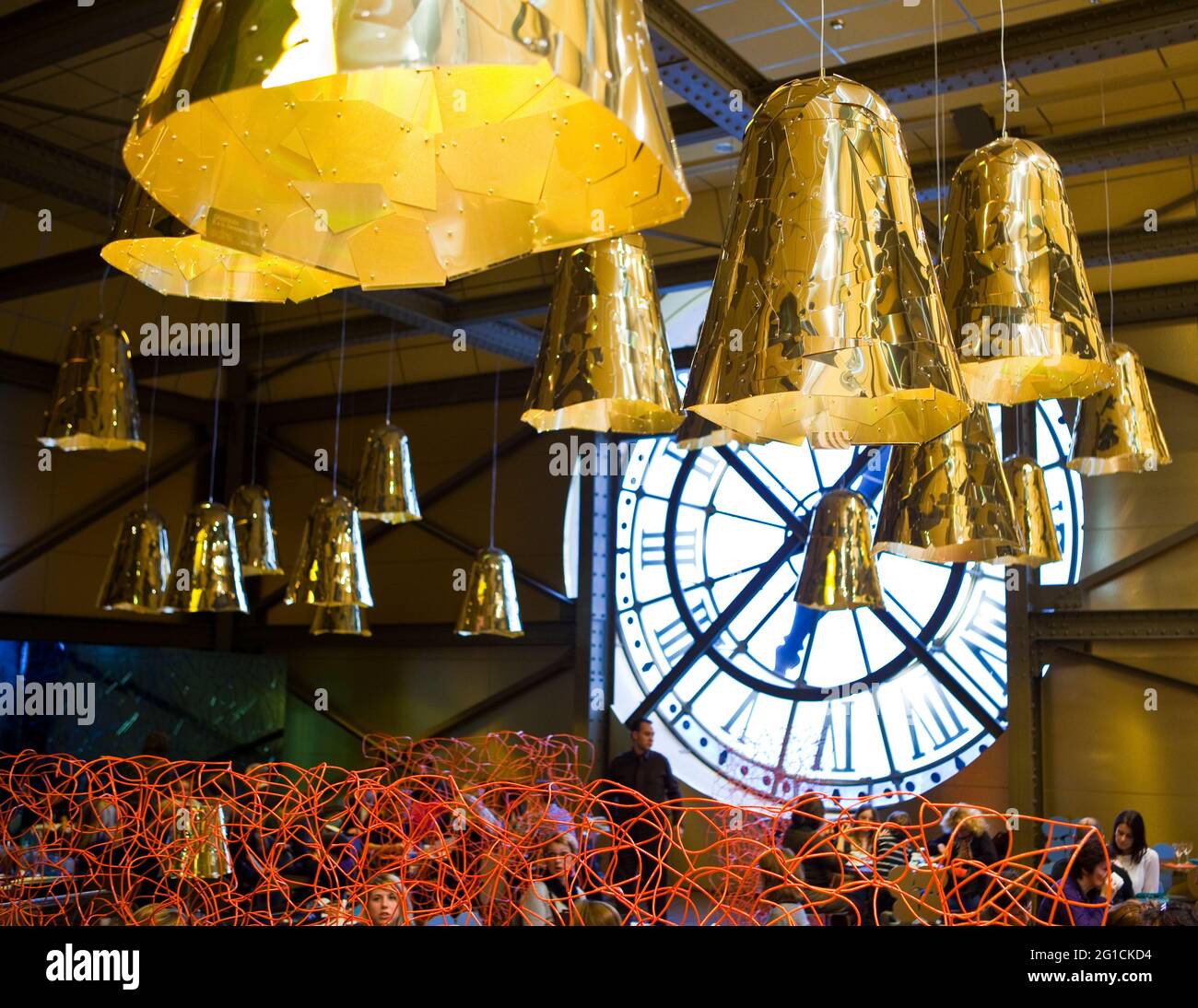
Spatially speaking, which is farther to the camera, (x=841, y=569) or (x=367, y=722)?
(x=367, y=722)

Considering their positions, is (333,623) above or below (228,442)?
below

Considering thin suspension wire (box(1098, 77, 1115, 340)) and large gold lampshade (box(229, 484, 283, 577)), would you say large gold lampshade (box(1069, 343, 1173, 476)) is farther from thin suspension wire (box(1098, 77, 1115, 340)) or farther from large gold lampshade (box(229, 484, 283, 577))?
large gold lampshade (box(229, 484, 283, 577))

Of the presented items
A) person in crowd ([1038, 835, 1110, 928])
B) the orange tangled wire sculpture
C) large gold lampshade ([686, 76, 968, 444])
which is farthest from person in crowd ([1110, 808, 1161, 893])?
large gold lampshade ([686, 76, 968, 444])

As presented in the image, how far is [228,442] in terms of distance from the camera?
13.8 meters

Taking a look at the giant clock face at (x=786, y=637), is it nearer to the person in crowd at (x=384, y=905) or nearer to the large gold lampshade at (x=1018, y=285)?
the person in crowd at (x=384, y=905)

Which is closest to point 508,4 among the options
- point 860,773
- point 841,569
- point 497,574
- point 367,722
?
point 841,569

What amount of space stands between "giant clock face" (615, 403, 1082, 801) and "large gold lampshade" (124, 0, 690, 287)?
868 cm

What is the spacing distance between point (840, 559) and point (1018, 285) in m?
3.02

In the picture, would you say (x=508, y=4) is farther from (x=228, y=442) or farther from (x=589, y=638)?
(x=228, y=442)

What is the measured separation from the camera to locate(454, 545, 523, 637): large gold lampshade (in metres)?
7.98
